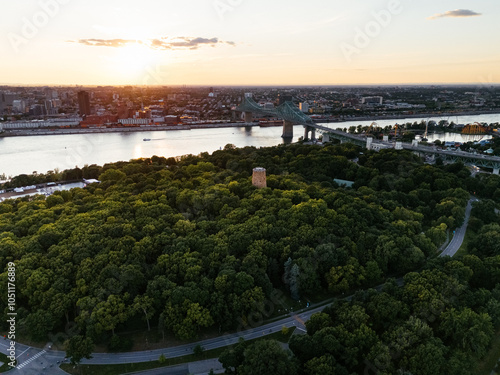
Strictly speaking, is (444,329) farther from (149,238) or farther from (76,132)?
(76,132)

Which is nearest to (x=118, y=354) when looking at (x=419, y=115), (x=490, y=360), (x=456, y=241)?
(x=490, y=360)

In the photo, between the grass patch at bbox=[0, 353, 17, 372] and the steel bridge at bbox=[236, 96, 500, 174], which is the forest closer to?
the grass patch at bbox=[0, 353, 17, 372]

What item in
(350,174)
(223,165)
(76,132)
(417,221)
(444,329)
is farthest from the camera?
(76,132)

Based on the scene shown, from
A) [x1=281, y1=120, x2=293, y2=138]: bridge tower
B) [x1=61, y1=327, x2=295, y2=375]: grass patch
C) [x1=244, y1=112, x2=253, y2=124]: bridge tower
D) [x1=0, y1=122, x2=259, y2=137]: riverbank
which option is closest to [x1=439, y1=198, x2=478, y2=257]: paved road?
[x1=61, y1=327, x2=295, y2=375]: grass patch

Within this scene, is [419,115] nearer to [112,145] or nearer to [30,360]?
[112,145]

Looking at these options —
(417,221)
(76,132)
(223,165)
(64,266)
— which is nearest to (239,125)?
(76,132)

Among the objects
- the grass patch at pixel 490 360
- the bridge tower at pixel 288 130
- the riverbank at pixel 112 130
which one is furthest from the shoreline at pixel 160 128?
the grass patch at pixel 490 360

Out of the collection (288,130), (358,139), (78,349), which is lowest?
(78,349)
